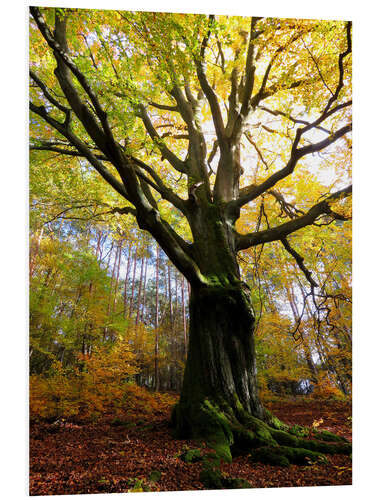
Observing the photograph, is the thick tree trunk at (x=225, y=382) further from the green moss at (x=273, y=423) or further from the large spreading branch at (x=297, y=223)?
the large spreading branch at (x=297, y=223)

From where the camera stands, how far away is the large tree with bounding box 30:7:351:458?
194 cm

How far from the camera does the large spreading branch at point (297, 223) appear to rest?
2412mm

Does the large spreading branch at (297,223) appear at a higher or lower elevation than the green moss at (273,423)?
higher

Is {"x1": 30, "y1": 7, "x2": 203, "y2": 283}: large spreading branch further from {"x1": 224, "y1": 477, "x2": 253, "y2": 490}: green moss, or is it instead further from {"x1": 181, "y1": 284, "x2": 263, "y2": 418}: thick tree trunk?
{"x1": 224, "y1": 477, "x2": 253, "y2": 490}: green moss

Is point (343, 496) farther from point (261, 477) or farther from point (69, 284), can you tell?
point (69, 284)

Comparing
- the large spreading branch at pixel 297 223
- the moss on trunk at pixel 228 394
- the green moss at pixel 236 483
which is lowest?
the green moss at pixel 236 483

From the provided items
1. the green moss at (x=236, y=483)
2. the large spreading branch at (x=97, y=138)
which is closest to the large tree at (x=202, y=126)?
the large spreading branch at (x=97, y=138)

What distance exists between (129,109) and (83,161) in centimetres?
129

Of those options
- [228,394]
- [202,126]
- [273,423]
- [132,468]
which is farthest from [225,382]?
[202,126]

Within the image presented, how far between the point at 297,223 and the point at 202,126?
1.76 meters

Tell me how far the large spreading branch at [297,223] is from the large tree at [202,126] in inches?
0.4

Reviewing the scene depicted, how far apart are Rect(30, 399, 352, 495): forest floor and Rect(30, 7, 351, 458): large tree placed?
0.59 ft

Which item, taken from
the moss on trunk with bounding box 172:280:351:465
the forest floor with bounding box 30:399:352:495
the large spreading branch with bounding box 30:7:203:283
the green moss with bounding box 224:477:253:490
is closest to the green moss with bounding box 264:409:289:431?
the moss on trunk with bounding box 172:280:351:465
